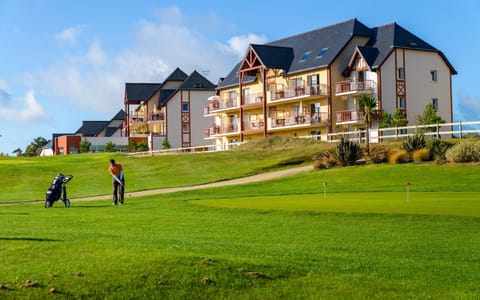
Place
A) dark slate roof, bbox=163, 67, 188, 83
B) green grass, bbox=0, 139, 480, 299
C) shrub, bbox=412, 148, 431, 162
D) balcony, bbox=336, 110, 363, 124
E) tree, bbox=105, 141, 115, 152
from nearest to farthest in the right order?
1. green grass, bbox=0, 139, 480, 299
2. shrub, bbox=412, 148, 431, 162
3. balcony, bbox=336, 110, 363, 124
4. tree, bbox=105, 141, 115, 152
5. dark slate roof, bbox=163, 67, 188, 83

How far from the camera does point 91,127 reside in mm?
143750

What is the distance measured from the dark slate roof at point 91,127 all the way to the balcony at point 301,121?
231 feet

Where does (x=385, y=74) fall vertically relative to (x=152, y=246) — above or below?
above

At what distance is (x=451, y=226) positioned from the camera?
1856 centimetres

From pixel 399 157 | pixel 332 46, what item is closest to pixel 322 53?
pixel 332 46

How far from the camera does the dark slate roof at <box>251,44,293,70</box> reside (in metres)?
76.9

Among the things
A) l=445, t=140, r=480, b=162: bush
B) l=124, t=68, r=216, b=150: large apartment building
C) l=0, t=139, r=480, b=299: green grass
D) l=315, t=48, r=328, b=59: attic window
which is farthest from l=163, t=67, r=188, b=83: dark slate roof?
l=0, t=139, r=480, b=299: green grass

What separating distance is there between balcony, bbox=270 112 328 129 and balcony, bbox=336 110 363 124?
154cm

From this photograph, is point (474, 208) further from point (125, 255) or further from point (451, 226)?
point (125, 255)

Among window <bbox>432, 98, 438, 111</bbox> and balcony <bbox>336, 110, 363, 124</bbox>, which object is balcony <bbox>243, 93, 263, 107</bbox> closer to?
balcony <bbox>336, 110, 363, 124</bbox>

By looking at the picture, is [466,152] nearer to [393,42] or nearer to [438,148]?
[438,148]

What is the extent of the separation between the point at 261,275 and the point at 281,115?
66.8 metres

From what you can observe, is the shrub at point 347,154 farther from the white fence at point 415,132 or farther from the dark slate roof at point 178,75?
the dark slate roof at point 178,75

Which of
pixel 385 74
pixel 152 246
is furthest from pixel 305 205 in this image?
pixel 385 74
